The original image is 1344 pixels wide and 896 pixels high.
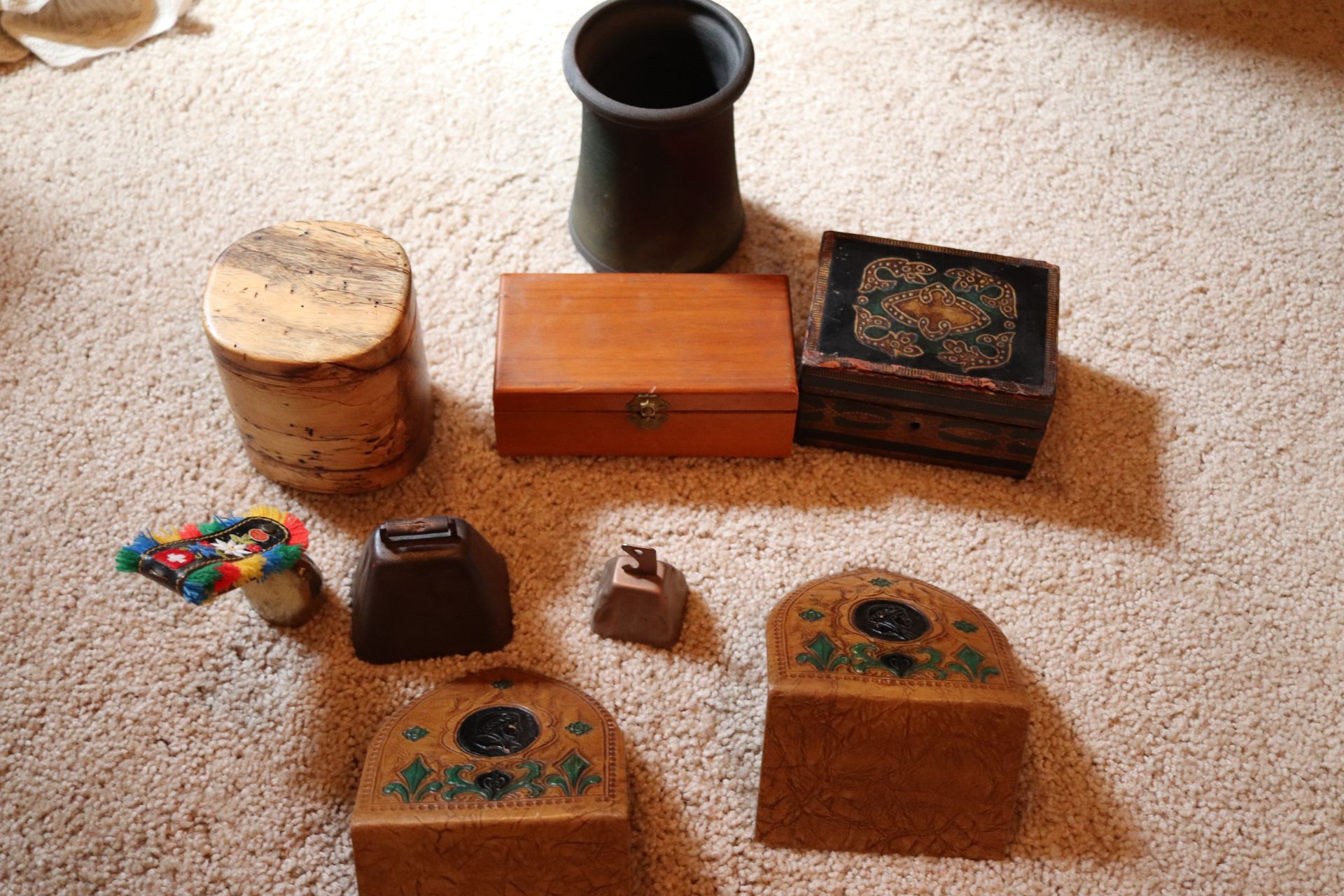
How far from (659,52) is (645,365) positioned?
0.50 m

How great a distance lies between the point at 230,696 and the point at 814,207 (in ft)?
3.68

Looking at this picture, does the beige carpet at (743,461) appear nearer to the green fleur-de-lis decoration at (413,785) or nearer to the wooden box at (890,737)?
the wooden box at (890,737)

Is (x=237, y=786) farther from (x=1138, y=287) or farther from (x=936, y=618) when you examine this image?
(x=1138, y=287)

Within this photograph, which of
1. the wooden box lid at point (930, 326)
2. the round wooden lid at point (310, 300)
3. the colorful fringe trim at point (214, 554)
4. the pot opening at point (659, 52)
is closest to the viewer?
the colorful fringe trim at point (214, 554)

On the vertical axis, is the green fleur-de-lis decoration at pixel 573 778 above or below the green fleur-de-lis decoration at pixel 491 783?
above

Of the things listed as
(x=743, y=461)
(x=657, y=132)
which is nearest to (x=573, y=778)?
(x=743, y=461)

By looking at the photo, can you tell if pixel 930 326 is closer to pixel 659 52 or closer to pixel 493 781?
pixel 659 52

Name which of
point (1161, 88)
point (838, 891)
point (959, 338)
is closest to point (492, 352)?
point (959, 338)

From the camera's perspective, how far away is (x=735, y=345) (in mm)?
1606

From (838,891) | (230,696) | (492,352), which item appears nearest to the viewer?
(838,891)

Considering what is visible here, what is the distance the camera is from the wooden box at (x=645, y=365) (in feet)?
5.13

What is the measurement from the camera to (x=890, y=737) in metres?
1.29

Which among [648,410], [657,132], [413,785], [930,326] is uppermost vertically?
[657,132]

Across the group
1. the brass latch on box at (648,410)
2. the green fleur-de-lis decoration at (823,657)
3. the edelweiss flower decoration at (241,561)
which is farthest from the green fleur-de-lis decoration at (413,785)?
the brass latch on box at (648,410)
